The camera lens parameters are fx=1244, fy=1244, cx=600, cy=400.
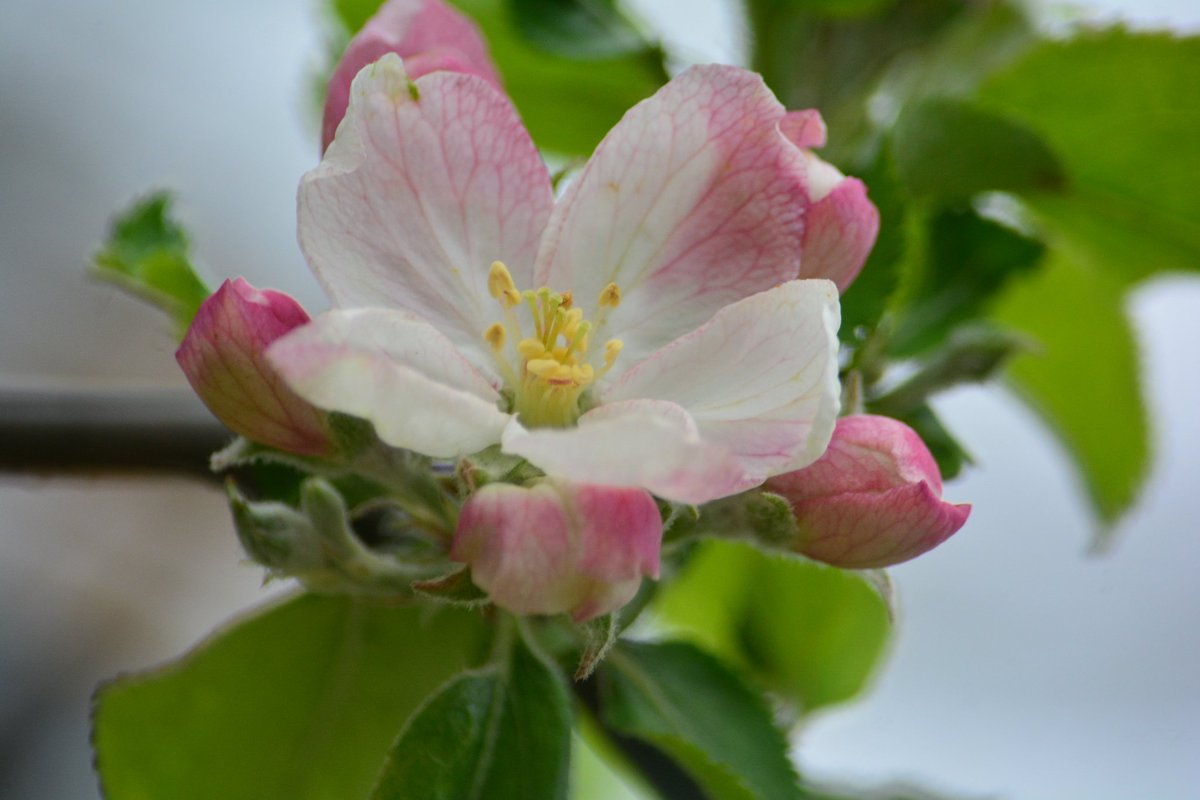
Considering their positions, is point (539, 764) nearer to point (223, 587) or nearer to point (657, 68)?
point (657, 68)

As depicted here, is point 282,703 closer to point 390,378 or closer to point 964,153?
point 390,378

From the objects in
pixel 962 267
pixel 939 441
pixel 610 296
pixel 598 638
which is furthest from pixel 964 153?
pixel 598 638

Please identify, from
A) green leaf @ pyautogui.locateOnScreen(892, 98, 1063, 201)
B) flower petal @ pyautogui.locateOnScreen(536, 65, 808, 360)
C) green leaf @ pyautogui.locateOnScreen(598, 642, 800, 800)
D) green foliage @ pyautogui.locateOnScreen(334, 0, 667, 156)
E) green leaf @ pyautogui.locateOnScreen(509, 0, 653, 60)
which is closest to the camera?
flower petal @ pyautogui.locateOnScreen(536, 65, 808, 360)

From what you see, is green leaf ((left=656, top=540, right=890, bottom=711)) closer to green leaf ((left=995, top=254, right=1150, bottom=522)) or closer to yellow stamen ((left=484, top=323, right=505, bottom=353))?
green leaf ((left=995, top=254, right=1150, bottom=522))

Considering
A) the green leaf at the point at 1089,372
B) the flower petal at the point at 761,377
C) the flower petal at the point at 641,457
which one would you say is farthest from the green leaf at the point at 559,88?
the flower petal at the point at 641,457

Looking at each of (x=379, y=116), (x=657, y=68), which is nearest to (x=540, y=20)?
(x=657, y=68)

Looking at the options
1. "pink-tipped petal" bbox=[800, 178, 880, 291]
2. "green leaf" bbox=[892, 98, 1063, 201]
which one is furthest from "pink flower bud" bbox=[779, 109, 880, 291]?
"green leaf" bbox=[892, 98, 1063, 201]

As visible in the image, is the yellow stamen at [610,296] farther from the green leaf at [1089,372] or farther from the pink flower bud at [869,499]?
the green leaf at [1089,372]

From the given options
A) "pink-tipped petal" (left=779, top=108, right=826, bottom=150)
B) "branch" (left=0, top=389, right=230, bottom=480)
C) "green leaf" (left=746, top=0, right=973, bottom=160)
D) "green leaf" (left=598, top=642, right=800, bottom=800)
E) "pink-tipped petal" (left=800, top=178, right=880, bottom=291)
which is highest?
"pink-tipped petal" (left=779, top=108, right=826, bottom=150)
